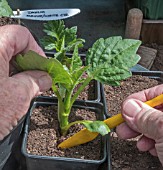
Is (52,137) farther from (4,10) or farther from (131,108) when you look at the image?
(4,10)

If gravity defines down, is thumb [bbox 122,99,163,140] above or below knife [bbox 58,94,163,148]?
above

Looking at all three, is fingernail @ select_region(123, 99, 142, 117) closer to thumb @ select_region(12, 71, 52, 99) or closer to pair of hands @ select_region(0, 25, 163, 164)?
pair of hands @ select_region(0, 25, 163, 164)

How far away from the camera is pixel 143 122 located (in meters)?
0.81

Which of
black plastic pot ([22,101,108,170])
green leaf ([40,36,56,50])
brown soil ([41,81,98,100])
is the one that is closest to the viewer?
black plastic pot ([22,101,108,170])

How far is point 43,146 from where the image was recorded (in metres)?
0.93

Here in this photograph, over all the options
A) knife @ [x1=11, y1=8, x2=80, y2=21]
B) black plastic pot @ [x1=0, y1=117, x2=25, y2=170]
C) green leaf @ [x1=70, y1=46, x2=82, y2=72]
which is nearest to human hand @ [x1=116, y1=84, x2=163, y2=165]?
green leaf @ [x1=70, y1=46, x2=82, y2=72]

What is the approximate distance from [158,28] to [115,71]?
0.78 m

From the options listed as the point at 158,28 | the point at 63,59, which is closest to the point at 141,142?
the point at 63,59

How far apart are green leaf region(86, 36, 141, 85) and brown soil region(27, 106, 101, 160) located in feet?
0.54

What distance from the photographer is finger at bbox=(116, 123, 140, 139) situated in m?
0.93

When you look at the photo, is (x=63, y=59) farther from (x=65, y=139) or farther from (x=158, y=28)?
(x=158, y=28)

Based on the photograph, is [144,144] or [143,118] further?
[144,144]

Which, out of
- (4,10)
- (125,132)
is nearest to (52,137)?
(125,132)

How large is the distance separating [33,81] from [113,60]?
0.22 meters
